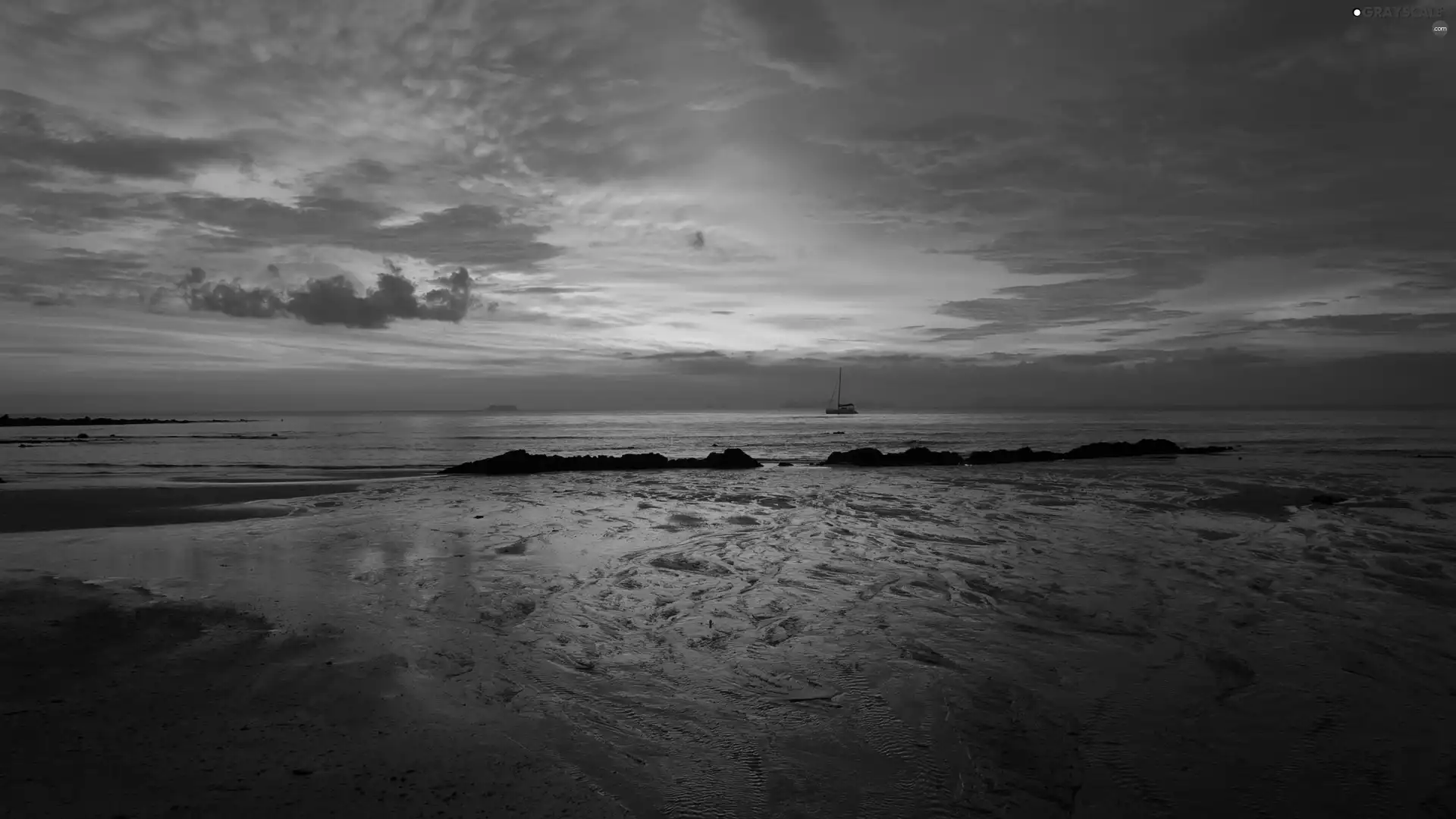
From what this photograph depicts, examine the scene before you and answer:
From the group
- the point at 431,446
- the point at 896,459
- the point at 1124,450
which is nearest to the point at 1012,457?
the point at 896,459

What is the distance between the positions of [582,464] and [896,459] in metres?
13.6

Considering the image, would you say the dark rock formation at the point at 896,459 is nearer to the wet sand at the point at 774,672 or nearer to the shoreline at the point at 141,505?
the wet sand at the point at 774,672

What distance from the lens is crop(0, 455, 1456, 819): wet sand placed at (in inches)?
160

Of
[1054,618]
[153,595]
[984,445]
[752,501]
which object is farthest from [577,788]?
[984,445]

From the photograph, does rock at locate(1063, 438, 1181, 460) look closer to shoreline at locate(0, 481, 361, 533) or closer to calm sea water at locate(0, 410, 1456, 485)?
calm sea water at locate(0, 410, 1456, 485)

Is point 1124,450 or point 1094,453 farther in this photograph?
point 1124,450

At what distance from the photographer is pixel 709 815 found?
377 centimetres

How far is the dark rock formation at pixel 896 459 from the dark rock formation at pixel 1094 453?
140 cm

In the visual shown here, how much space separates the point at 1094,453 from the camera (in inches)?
1341

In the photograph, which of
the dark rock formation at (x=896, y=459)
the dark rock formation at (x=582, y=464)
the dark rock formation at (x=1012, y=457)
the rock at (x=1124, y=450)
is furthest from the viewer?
the rock at (x=1124, y=450)

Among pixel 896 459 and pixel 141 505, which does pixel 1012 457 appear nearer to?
pixel 896 459

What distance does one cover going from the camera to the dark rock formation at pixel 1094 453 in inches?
1268

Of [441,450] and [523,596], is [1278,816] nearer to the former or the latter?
[523,596]

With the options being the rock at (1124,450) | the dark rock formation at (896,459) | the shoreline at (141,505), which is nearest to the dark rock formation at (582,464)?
the dark rock formation at (896,459)
